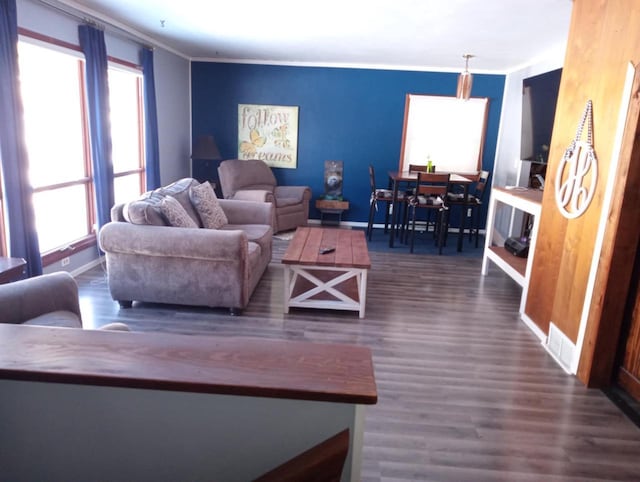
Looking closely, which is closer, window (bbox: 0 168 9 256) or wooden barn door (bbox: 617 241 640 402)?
wooden barn door (bbox: 617 241 640 402)

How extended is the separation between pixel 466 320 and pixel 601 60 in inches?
78.7

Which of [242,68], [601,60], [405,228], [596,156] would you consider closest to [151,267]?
[596,156]

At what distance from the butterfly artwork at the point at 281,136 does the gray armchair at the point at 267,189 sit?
473 mm

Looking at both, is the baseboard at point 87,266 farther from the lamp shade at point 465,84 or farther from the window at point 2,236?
the lamp shade at point 465,84

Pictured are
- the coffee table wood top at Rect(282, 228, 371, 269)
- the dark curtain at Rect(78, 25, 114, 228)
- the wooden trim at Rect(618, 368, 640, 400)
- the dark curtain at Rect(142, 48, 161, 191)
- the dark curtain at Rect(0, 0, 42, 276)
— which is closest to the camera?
the wooden trim at Rect(618, 368, 640, 400)

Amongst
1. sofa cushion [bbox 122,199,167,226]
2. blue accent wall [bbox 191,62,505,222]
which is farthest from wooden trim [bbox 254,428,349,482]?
blue accent wall [bbox 191,62,505,222]

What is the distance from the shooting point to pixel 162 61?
5.62 meters

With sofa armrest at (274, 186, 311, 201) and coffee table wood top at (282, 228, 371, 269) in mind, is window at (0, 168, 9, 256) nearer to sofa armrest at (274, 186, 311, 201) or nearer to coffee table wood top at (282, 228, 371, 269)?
coffee table wood top at (282, 228, 371, 269)

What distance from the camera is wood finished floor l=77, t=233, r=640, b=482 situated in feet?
6.44

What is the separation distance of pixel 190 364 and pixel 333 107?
6.06m

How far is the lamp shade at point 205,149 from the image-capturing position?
20.2 ft

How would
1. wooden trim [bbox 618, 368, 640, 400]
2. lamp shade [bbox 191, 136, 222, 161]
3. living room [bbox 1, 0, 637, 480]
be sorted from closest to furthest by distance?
1. wooden trim [bbox 618, 368, 640, 400]
2. lamp shade [bbox 191, 136, 222, 161]
3. living room [bbox 1, 0, 637, 480]

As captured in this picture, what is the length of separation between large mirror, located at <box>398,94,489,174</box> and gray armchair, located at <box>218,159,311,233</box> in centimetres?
173

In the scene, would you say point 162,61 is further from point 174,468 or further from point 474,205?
point 174,468
